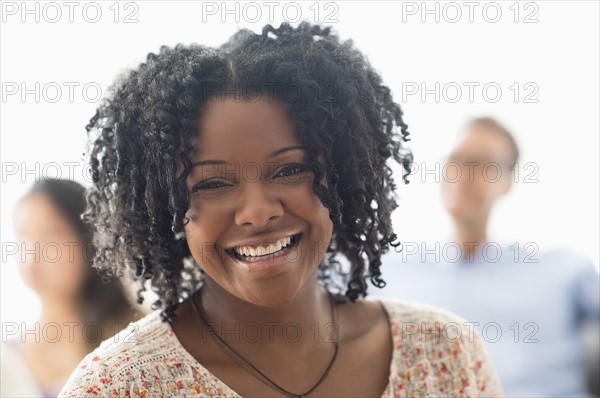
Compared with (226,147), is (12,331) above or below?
below

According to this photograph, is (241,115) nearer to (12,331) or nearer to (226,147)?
(226,147)

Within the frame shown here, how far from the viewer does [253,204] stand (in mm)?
1084

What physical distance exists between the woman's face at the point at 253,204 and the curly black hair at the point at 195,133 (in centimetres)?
2

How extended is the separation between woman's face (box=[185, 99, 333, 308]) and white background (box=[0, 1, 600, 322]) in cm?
60

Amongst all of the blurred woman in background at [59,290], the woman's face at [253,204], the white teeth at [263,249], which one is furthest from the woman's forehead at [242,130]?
the blurred woman in background at [59,290]

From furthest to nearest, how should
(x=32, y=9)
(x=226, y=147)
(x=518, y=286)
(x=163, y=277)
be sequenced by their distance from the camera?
(x=518, y=286) < (x=32, y=9) < (x=163, y=277) < (x=226, y=147)

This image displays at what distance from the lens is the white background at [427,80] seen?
76.4 inches

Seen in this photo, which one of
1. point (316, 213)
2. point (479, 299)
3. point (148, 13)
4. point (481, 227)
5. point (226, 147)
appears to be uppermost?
point (148, 13)

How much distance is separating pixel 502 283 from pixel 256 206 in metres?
1.55

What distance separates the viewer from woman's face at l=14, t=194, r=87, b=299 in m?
2.05

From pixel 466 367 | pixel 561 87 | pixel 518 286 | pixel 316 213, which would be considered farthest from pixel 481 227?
pixel 316 213

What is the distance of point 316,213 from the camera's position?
1154 mm

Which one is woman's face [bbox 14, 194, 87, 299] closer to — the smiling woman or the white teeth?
the smiling woman

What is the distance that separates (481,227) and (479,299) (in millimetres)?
256
